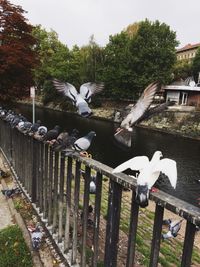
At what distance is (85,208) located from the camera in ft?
7.82

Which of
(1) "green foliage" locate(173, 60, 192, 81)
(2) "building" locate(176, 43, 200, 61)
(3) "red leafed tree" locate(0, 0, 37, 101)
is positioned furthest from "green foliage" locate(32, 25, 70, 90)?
(2) "building" locate(176, 43, 200, 61)

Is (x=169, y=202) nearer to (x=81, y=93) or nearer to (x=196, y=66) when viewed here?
(x=81, y=93)

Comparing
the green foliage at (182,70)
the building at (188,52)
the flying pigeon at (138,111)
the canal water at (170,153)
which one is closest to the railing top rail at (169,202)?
the flying pigeon at (138,111)

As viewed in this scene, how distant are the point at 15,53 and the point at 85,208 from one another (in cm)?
1089

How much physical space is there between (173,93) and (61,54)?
15667 mm

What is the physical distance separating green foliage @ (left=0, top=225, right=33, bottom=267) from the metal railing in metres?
0.33

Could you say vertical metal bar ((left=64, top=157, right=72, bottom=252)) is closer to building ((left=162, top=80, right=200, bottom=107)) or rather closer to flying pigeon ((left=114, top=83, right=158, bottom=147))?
flying pigeon ((left=114, top=83, right=158, bottom=147))

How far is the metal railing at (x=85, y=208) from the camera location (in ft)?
5.27

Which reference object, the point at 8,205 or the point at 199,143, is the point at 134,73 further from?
the point at 8,205

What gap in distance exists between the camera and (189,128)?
23672 mm

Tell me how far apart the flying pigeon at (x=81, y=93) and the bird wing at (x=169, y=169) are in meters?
1.10

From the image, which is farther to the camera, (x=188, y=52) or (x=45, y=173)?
(x=188, y=52)

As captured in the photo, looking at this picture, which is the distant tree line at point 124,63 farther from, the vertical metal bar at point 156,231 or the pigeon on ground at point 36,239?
the vertical metal bar at point 156,231

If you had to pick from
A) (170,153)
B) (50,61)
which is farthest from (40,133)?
(50,61)
